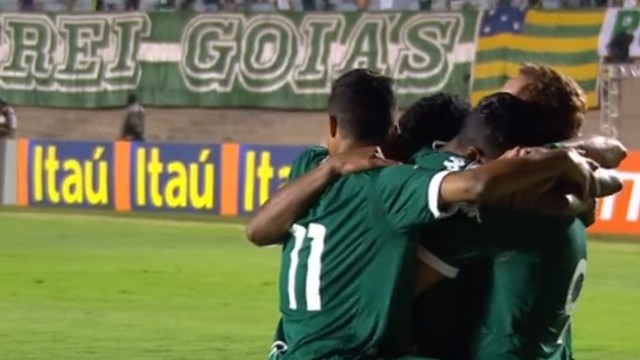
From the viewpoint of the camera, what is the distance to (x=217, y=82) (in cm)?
3691

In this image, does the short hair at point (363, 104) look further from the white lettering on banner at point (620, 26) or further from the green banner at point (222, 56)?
the green banner at point (222, 56)

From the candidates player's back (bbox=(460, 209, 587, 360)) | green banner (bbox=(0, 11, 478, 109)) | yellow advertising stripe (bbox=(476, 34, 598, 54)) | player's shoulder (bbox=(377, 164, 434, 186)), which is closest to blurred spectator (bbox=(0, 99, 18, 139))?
green banner (bbox=(0, 11, 478, 109))

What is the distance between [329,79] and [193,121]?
12.4ft

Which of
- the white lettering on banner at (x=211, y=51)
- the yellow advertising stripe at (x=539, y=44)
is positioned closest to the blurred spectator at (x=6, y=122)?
the white lettering on banner at (x=211, y=51)

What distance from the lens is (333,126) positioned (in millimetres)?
5574

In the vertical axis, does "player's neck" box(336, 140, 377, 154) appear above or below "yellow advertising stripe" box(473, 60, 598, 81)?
above

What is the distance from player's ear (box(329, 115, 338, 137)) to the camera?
5.54m

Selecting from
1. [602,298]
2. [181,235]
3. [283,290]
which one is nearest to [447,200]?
[283,290]

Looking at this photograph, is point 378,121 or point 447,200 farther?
point 378,121

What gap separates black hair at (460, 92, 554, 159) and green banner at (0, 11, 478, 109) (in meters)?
28.0

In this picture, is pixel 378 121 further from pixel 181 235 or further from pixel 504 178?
pixel 181 235

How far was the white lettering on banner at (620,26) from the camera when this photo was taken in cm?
3064

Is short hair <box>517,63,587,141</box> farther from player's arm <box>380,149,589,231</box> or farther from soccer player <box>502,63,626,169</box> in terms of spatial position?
player's arm <box>380,149,589,231</box>

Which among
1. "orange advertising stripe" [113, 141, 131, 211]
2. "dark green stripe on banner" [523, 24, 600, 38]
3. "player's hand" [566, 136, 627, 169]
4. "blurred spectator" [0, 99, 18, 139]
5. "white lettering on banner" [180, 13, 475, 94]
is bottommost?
"blurred spectator" [0, 99, 18, 139]
